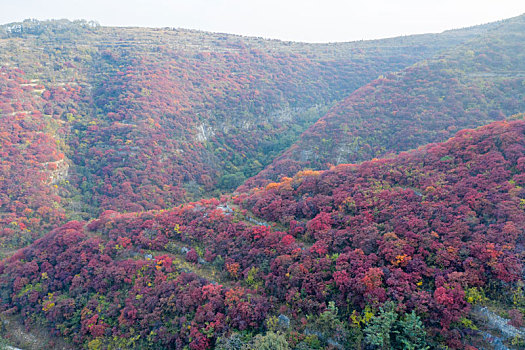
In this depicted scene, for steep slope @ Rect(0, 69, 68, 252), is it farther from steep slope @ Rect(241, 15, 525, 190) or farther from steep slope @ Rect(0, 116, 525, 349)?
steep slope @ Rect(241, 15, 525, 190)

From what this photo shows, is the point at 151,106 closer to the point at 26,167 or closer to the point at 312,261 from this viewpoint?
the point at 26,167

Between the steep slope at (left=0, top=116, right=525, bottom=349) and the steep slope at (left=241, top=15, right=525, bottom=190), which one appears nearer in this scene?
the steep slope at (left=0, top=116, right=525, bottom=349)

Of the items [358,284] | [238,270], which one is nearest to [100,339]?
[238,270]

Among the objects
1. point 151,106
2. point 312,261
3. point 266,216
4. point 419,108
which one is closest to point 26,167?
point 151,106

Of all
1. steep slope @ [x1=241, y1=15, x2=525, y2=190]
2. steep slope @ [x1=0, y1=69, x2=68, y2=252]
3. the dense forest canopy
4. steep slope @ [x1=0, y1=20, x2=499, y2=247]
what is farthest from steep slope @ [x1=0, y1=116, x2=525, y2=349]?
steep slope @ [x1=241, y1=15, x2=525, y2=190]

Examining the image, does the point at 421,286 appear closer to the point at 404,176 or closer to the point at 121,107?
the point at 404,176

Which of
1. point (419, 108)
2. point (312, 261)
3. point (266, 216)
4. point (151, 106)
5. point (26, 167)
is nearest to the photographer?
point (312, 261)
